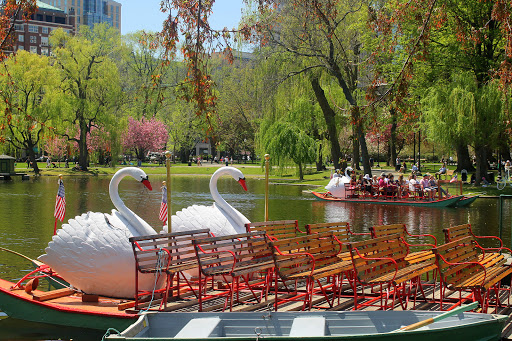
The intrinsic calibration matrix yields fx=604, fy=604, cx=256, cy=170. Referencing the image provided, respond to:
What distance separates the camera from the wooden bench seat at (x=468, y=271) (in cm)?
882

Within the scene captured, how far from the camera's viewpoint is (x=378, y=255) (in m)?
9.68

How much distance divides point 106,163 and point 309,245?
72.3 metres

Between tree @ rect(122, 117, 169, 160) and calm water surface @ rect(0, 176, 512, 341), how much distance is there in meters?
41.2

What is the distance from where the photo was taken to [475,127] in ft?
119

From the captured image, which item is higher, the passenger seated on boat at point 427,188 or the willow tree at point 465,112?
the willow tree at point 465,112

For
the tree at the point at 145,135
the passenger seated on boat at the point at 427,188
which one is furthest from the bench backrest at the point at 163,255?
the tree at the point at 145,135

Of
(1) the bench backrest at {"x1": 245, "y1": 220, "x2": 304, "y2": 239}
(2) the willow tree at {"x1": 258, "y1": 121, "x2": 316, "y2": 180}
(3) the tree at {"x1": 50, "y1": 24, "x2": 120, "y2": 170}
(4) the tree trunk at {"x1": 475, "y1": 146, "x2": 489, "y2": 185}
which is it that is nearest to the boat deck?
(1) the bench backrest at {"x1": 245, "y1": 220, "x2": 304, "y2": 239}

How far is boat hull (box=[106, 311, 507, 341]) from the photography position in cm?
722

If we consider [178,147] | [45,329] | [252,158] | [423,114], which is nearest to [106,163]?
[178,147]

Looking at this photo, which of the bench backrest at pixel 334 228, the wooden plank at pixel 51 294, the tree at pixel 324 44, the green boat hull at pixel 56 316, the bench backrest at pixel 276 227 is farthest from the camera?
the tree at pixel 324 44

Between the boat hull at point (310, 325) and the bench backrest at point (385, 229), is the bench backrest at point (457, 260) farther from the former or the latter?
the bench backrest at point (385, 229)

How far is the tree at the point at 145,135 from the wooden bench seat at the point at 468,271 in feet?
248

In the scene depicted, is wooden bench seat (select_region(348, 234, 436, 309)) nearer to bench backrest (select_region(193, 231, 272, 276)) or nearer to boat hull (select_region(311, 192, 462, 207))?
bench backrest (select_region(193, 231, 272, 276))

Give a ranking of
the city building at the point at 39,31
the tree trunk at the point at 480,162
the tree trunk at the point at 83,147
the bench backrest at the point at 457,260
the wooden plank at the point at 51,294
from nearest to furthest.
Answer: the bench backrest at the point at 457,260 → the wooden plank at the point at 51,294 → the tree trunk at the point at 480,162 → the tree trunk at the point at 83,147 → the city building at the point at 39,31
